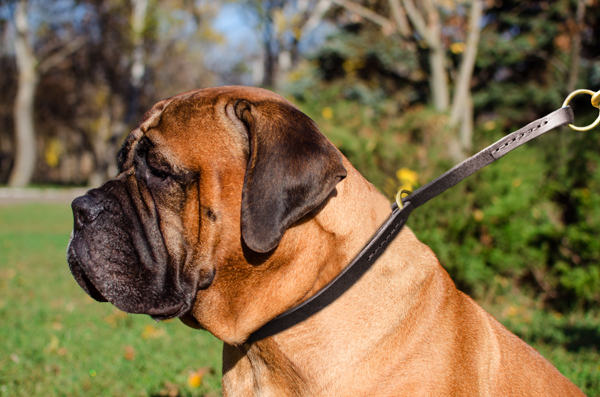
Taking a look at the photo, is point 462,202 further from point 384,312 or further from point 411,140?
point 384,312

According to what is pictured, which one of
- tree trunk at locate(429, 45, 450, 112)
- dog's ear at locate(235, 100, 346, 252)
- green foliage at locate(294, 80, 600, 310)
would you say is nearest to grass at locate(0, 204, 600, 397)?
green foliage at locate(294, 80, 600, 310)

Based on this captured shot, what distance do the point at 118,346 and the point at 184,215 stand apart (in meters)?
3.50

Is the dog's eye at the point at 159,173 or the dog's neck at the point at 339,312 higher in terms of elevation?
the dog's eye at the point at 159,173

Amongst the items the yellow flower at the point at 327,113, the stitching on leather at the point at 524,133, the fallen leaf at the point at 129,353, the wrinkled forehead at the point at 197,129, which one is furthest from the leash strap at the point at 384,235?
the yellow flower at the point at 327,113

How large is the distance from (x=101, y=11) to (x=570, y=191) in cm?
2977

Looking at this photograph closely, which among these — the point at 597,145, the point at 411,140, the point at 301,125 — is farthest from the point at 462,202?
the point at 301,125

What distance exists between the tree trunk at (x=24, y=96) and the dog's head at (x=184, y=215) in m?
29.1

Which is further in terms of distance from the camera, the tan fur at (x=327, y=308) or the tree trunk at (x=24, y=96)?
the tree trunk at (x=24, y=96)

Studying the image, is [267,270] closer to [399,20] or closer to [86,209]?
[86,209]

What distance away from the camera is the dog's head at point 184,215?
2094mm

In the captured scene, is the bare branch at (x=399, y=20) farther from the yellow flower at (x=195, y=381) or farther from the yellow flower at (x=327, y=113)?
the yellow flower at (x=195, y=381)

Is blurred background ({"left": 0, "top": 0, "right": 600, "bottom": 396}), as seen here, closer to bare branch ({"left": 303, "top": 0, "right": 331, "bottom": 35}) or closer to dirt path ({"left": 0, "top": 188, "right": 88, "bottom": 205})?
bare branch ({"left": 303, "top": 0, "right": 331, "bottom": 35})

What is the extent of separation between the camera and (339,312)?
2105 mm

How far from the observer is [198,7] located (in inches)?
1197
